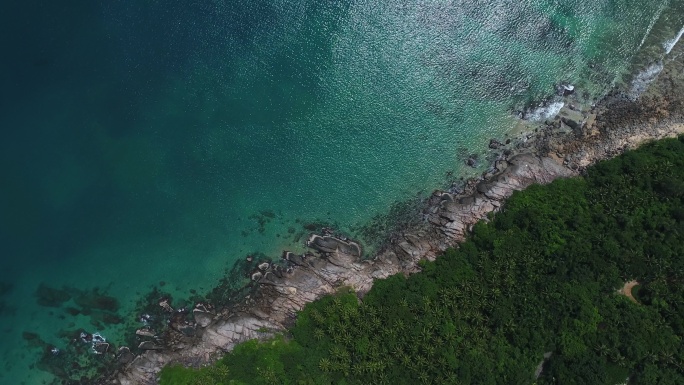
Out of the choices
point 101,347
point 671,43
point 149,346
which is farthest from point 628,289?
point 101,347

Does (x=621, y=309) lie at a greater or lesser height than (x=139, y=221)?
lesser

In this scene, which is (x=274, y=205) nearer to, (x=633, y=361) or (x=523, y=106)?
(x=523, y=106)

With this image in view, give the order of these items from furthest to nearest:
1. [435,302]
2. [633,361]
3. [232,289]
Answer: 1. [232,289]
2. [435,302]
3. [633,361]

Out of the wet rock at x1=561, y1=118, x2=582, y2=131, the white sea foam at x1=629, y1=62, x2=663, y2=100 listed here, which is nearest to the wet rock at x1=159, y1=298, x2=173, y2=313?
the wet rock at x1=561, y1=118, x2=582, y2=131

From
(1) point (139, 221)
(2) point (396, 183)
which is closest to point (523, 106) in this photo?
(2) point (396, 183)

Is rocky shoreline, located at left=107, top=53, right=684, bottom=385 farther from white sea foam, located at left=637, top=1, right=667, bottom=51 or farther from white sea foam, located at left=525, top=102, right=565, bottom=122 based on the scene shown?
white sea foam, located at left=637, top=1, right=667, bottom=51

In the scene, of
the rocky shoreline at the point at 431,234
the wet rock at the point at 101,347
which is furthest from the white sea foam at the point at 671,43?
the wet rock at the point at 101,347

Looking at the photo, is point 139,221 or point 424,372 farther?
point 139,221

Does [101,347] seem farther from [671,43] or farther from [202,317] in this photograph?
[671,43]
